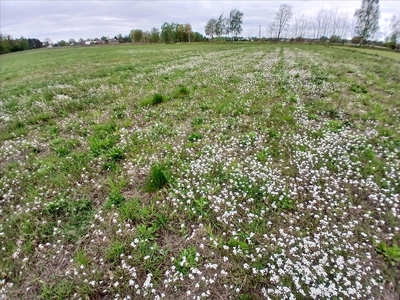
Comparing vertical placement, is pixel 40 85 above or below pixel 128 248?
above

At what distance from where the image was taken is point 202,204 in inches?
164

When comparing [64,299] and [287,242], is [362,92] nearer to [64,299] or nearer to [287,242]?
[287,242]

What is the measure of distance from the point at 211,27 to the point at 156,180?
12885 cm

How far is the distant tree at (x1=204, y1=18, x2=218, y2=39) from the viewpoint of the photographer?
11275 centimetres

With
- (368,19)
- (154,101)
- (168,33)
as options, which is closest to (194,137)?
(154,101)

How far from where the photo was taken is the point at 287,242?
3.43m

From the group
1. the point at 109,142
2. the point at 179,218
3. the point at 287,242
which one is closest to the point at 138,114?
the point at 109,142

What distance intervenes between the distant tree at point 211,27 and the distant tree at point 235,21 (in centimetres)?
869

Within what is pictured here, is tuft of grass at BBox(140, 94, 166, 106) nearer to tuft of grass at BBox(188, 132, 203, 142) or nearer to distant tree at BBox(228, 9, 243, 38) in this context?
tuft of grass at BBox(188, 132, 203, 142)

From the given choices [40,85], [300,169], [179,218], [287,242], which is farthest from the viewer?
[40,85]

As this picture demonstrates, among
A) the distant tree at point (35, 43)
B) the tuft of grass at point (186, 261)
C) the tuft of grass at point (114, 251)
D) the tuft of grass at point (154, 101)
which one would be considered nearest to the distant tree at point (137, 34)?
the distant tree at point (35, 43)

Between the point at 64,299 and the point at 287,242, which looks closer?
the point at 64,299

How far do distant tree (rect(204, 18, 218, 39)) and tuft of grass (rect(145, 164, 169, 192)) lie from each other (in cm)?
12710

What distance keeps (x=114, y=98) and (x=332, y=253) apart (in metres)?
10.9
